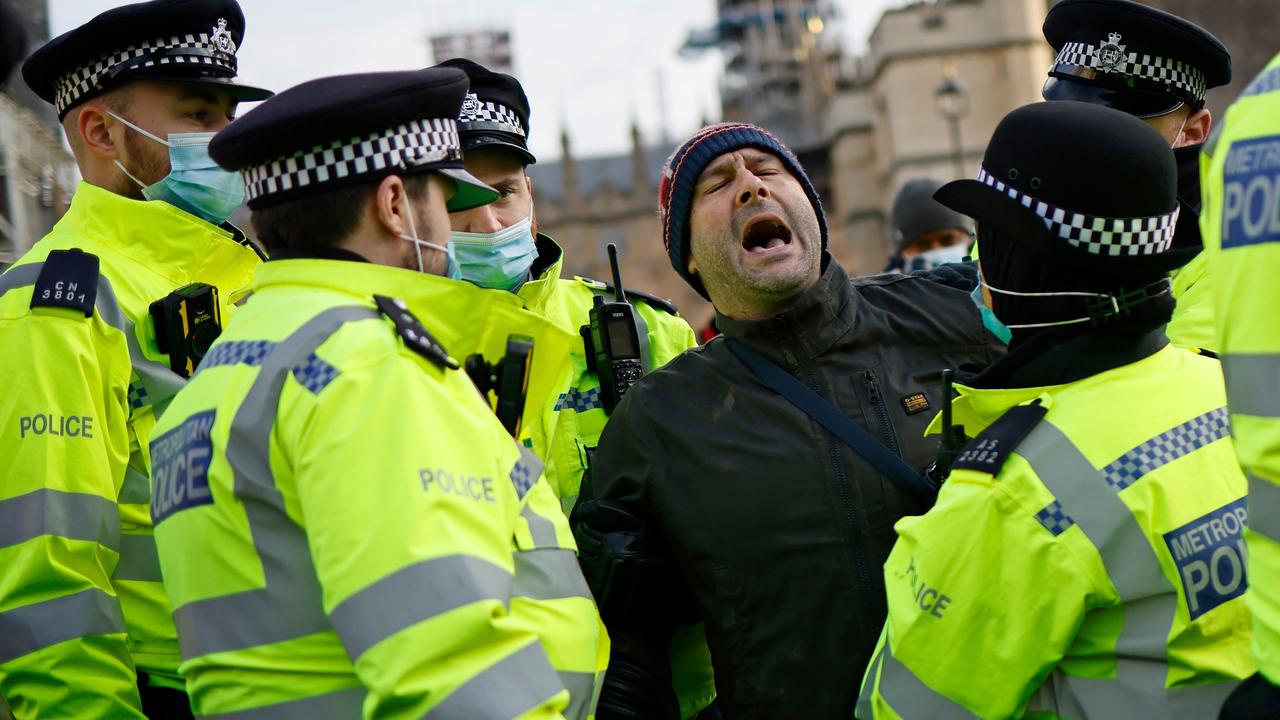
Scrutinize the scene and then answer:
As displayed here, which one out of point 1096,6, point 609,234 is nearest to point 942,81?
point 609,234

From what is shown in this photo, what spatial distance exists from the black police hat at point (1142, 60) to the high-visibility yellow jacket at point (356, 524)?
2363 millimetres

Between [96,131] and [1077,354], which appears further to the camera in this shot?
[96,131]

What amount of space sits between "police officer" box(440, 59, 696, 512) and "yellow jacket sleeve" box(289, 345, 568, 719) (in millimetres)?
1929

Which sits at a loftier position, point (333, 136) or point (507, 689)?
point (333, 136)

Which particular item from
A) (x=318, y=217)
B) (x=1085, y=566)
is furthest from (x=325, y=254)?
(x=1085, y=566)

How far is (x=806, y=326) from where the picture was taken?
3.85m

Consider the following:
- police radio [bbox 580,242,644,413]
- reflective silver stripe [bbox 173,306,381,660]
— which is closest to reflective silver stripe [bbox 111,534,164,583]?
reflective silver stripe [bbox 173,306,381,660]

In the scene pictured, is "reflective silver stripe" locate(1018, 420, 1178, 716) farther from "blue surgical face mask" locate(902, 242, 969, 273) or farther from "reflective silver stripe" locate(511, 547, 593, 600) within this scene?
"blue surgical face mask" locate(902, 242, 969, 273)

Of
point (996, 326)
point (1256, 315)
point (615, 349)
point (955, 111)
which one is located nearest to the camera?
point (1256, 315)

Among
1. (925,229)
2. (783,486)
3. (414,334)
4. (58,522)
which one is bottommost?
(925,229)

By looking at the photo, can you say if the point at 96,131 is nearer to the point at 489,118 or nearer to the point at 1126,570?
the point at 489,118

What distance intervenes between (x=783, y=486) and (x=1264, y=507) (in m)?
1.69

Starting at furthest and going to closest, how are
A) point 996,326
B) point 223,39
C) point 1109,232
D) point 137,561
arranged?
1. point 223,39
2. point 137,561
3. point 996,326
4. point 1109,232

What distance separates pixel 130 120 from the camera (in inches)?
160
